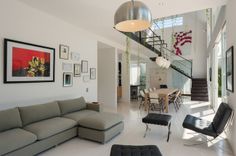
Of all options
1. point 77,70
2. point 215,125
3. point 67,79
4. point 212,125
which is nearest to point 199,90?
point 212,125

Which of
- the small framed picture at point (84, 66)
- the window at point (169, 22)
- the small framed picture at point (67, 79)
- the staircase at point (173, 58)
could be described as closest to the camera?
the small framed picture at point (67, 79)

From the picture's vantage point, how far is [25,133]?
9.11ft

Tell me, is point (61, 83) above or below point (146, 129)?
above

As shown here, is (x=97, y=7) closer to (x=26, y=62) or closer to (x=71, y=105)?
(x=26, y=62)

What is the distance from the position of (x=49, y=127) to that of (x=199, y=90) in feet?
30.0

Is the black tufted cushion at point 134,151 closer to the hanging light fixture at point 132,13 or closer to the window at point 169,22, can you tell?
the hanging light fixture at point 132,13

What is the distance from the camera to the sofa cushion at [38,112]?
3.22 m

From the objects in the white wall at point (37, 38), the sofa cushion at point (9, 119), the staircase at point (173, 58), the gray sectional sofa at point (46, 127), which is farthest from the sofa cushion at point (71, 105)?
the staircase at point (173, 58)

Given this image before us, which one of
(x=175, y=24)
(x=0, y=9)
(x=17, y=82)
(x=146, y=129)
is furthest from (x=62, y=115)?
(x=175, y=24)

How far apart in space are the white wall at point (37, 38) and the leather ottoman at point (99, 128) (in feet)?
4.22

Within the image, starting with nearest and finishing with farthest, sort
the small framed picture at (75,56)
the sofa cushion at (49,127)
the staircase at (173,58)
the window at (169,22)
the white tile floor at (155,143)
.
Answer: the sofa cushion at (49,127), the white tile floor at (155,143), the small framed picture at (75,56), the staircase at (173,58), the window at (169,22)

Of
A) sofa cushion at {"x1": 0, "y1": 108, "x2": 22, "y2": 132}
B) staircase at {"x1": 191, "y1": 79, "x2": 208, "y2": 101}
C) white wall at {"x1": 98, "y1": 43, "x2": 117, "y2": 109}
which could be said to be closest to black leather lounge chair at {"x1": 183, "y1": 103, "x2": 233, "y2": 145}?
sofa cushion at {"x1": 0, "y1": 108, "x2": 22, "y2": 132}

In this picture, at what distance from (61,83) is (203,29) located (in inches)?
404

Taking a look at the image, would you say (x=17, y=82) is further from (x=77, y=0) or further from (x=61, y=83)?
(x=77, y=0)
